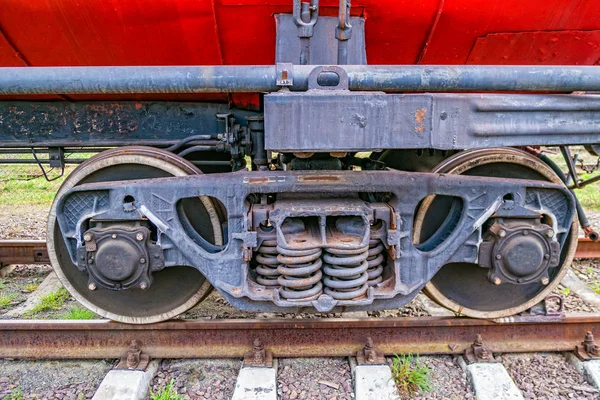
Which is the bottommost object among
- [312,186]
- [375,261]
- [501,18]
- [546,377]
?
[546,377]

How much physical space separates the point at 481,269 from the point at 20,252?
399 cm

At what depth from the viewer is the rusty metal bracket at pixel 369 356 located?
2654mm

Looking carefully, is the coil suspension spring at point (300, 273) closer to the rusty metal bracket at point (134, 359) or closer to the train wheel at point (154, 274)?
the train wheel at point (154, 274)

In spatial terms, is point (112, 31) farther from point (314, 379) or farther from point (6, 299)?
point (6, 299)

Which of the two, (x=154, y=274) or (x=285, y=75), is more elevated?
(x=285, y=75)

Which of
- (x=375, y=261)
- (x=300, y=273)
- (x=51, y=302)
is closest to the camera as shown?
(x=300, y=273)

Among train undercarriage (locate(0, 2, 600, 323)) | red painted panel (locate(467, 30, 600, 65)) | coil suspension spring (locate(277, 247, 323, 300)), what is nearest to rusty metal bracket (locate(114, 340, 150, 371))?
train undercarriage (locate(0, 2, 600, 323))

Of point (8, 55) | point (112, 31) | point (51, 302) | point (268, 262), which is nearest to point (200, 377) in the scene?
point (268, 262)

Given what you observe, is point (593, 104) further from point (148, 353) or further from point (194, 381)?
point (148, 353)

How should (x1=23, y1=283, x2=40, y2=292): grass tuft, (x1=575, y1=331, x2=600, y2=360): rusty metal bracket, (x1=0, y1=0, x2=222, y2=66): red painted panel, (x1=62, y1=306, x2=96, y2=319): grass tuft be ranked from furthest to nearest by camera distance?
(x1=23, y1=283, x2=40, y2=292): grass tuft
(x1=62, y1=306, x2=96, y2=319): grass tuft
(x1=575, y1=331, x2=600, y2=360): rusty metal bracket
(x1=0, y1=0, x2=222, y2=66): red painted panel

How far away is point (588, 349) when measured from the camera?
2.74 metres

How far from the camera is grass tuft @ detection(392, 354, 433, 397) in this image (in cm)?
251

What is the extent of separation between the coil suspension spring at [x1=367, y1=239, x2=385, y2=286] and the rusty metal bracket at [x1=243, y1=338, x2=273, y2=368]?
815 mm

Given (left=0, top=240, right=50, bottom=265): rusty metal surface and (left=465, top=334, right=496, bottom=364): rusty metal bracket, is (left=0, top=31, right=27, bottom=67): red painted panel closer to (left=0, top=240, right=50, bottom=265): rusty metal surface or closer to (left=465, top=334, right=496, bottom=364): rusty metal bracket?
(left=0, top=240, right=50, bottom=265): rusty metal surface
